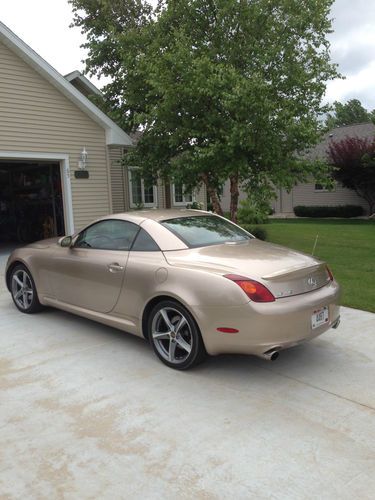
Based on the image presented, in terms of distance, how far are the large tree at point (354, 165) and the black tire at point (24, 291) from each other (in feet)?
64.8

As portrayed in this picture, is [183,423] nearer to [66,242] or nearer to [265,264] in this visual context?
[265,264]

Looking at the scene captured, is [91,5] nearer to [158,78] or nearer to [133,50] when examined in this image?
[133,50]

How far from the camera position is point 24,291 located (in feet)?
19.5

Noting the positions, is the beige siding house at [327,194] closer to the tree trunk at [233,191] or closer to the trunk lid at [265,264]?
the tree trunk at [233,191]

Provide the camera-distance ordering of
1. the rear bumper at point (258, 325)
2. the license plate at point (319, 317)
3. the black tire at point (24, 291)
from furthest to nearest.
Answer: the black tire at point (24, 291), the license plate at point (319, 317), the rear bumper at point (258, 325)

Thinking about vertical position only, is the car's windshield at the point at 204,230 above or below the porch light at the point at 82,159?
below

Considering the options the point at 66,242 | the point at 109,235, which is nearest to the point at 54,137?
the point at 66,242

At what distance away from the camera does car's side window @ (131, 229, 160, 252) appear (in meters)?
4.41

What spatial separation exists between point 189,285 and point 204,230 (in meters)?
1.10

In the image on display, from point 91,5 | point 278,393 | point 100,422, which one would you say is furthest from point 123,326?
point 91,5

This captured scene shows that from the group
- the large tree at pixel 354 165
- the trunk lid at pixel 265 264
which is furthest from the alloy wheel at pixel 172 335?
the large tree at pixel 354 165

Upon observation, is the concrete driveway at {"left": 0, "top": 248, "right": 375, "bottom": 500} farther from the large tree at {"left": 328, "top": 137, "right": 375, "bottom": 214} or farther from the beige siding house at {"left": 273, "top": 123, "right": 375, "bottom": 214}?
the beige siding house at {"left": 273, "top": 123, "right": 375, "bottom": 214}

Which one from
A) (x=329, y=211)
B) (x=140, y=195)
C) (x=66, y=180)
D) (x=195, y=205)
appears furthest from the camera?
(x=329, y=211)

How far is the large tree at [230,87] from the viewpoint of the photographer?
374 inches
